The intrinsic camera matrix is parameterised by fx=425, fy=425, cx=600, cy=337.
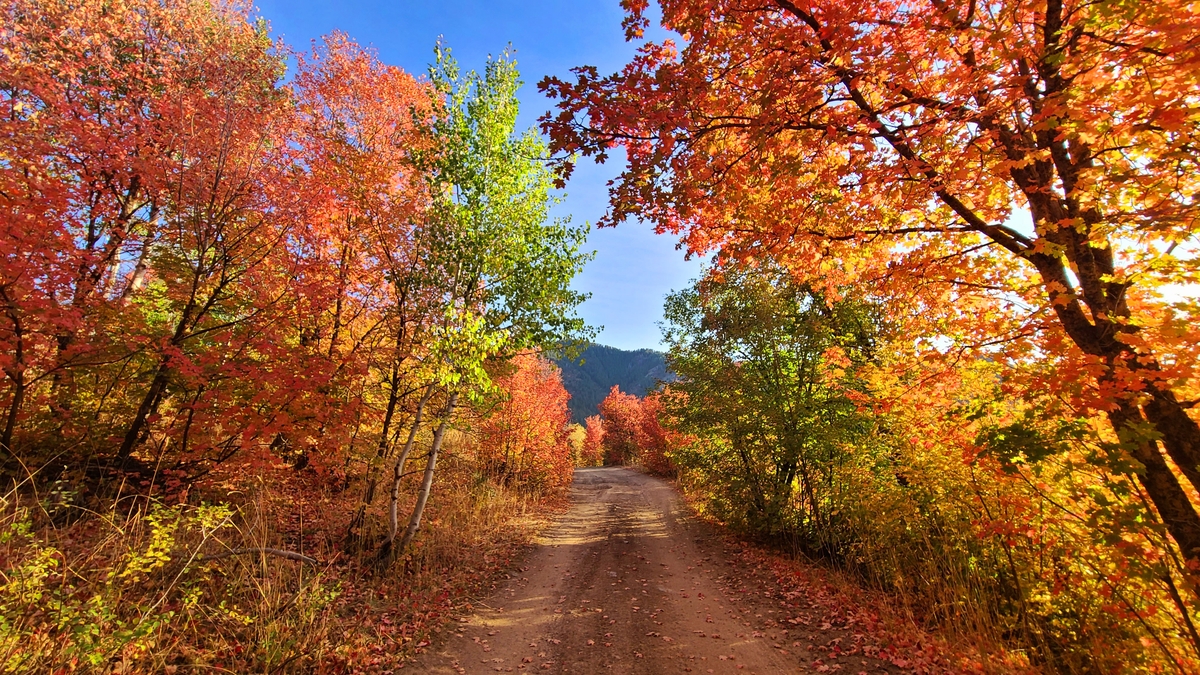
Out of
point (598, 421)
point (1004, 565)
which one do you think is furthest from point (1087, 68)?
point (598, 421)

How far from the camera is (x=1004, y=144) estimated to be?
380 centimetres

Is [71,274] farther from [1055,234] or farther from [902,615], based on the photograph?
[902,615]

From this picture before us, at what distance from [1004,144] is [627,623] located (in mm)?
7315

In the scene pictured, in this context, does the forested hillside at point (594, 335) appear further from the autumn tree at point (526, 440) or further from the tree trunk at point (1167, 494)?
the autumn tree at point (526, 440)

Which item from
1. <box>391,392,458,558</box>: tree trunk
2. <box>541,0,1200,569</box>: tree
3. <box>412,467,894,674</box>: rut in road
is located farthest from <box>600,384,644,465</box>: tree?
<box>541,0,1200,569</box>: tree

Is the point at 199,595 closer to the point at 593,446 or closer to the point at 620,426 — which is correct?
the point at 620,426

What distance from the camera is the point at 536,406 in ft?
69.6

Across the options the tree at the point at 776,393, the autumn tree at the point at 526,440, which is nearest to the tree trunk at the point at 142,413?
the tree at the point at 776,393

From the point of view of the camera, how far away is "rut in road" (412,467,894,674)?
522 centimetres

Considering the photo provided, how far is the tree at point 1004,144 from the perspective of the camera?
290 centimetres

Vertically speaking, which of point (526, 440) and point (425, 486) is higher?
point (526, 440)

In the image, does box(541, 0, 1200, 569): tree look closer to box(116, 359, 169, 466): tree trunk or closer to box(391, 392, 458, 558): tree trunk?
box(391, 392, 458, 558): tree trunk

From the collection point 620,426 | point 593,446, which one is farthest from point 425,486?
point 593,446

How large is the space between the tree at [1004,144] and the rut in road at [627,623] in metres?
3.98
